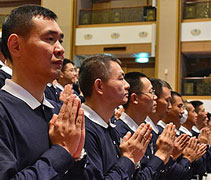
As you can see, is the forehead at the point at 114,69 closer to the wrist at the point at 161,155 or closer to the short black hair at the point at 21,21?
the wrist at the point at 161,155

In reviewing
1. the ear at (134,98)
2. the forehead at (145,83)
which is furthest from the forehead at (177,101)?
the ear at (134,98)

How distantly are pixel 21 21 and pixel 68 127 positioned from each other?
51 cm

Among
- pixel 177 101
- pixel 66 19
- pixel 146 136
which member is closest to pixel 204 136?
pixel 177 101

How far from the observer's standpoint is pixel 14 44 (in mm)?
1609

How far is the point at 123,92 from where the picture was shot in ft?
8.29

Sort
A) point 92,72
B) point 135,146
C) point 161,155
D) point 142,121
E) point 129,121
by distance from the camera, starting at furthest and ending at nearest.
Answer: point 142,121, point 129,121, point 161,155, point 92,72, point 135,146

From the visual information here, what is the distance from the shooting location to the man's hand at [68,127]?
4.97 feet

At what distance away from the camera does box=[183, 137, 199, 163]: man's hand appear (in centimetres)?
388

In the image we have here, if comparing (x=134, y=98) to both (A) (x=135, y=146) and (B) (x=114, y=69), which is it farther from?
(A) (x=135, y=146)

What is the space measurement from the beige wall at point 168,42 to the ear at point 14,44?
34.4 ft

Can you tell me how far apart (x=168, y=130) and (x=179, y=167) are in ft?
2.43

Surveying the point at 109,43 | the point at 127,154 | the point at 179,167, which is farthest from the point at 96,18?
the point at 127,154

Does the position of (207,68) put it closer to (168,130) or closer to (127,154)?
(168,130)

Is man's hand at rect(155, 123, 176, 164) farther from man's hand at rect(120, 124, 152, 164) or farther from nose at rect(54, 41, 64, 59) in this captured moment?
nose at rect(54, 41, 64, 59)
